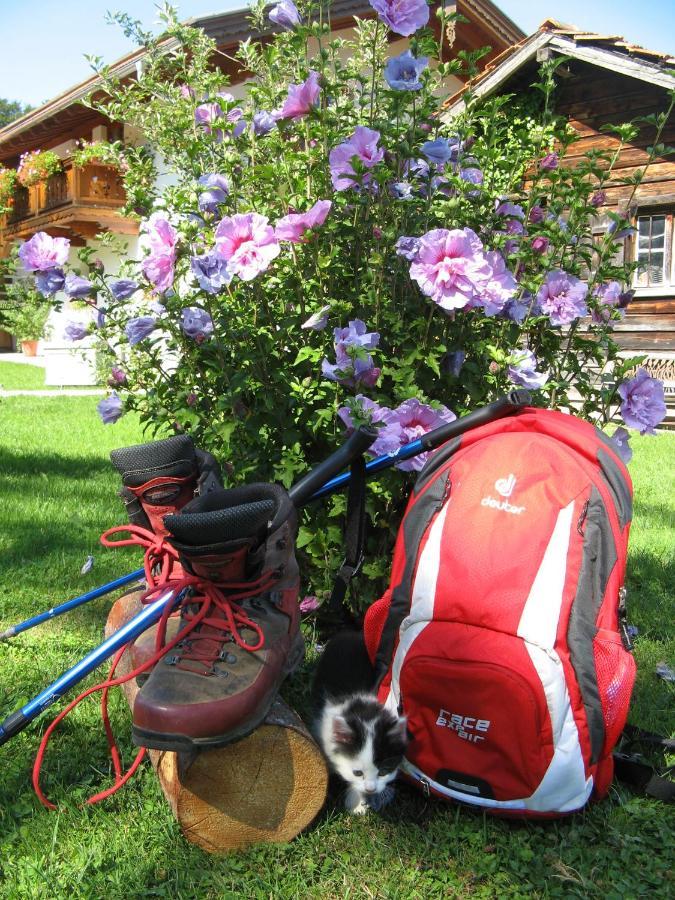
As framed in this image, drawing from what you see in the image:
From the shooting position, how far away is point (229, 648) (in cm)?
198

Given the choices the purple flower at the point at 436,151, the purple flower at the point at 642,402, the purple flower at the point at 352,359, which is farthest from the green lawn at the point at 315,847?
the purple flower at the point at 436,151

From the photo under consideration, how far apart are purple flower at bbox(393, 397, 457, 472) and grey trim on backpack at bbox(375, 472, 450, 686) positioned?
0.39 meters

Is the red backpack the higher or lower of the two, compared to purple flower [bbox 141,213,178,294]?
lower

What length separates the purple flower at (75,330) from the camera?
301 cm

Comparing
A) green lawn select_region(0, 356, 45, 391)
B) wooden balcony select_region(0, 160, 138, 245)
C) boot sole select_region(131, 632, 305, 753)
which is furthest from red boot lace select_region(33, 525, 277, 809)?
wooden balcony select_region(0, 160, 138, 245)

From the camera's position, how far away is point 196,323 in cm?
278

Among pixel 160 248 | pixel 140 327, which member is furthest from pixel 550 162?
pixel 140 327

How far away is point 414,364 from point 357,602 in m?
0.93

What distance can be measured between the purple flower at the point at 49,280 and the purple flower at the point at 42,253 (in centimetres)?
2

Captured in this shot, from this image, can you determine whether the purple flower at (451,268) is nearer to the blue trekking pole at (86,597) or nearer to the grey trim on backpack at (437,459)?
the grey trim on backpack at (437,459)

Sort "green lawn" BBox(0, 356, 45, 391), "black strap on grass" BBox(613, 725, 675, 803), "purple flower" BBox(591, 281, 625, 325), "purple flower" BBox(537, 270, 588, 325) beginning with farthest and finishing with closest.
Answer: "green lawn" BBox(0, 356, 45, 391) < "purple flower" BBox(591, 281, 625, 325) < "purple flower" BBox(537, 270, 588, 325) < "black strap on grass" BBox(613, 725, 675, 803)

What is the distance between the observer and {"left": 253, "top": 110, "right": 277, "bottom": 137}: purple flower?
9.94ft

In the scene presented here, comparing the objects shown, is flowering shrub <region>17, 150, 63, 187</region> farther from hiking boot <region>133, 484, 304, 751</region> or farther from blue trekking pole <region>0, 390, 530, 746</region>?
hiking boot <region>133, 484, 304, 751</region>

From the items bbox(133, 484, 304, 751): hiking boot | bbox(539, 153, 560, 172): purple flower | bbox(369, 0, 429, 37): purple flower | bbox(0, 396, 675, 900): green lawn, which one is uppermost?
bbox(369, 0, 429, 37): purple flower
